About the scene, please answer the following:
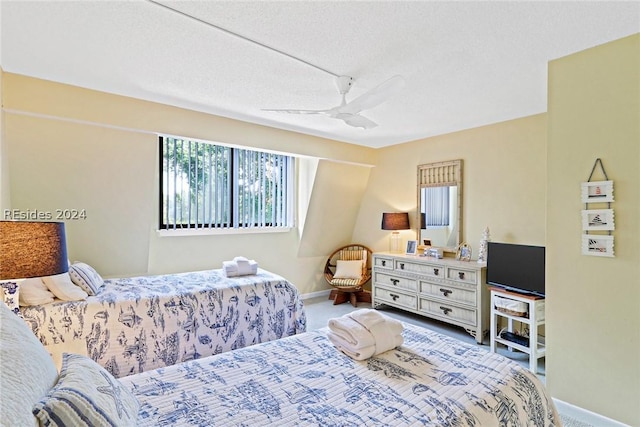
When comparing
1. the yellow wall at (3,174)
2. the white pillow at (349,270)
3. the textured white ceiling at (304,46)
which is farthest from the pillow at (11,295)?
the white pillow at (349,270)

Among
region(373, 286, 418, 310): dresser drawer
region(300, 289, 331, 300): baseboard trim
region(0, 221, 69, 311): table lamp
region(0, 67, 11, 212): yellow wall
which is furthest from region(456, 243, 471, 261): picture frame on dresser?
region(0, 67, 11, 212): yellow wall

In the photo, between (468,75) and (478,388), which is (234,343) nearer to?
(478,388)

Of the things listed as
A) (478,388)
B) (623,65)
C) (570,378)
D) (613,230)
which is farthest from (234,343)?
(623,65)

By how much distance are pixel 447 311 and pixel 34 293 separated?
3.97 m

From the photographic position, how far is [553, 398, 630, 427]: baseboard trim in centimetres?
206

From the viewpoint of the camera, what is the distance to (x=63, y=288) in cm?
246

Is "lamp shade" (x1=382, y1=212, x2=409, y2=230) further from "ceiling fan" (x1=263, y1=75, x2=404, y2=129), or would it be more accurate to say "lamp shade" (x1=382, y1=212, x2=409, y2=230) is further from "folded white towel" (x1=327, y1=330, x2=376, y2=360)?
"folded white towel" (x1=327, y1=330, x2=376, y2=360)

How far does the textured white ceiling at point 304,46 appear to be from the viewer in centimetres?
174

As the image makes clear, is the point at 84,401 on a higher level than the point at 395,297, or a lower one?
higher

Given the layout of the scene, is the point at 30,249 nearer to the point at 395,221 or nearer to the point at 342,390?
the point at 342,390

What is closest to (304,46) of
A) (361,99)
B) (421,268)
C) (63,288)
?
(361,99)

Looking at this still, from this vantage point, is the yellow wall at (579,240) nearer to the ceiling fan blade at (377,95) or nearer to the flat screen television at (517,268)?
the flat screen television at (517,268)

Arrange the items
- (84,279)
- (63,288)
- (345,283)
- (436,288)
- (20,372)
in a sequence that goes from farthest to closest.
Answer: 1. (345,283)
2. (436,288)
3. (84,279)
4. (63,288)
5. (20,372)

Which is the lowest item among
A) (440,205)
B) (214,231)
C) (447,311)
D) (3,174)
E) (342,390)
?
(447,311)
